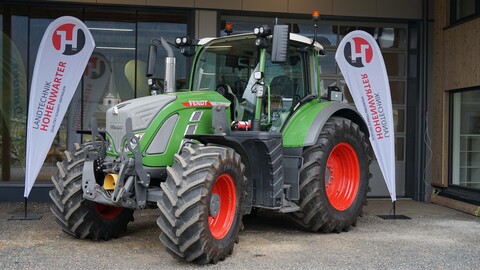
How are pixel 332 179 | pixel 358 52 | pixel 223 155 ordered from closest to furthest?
pixel 223 155 → pixel 332 179 → pixel 358 52

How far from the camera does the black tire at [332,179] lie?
6902 mm

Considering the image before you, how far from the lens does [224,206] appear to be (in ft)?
19.5

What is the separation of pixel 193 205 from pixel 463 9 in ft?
24.1

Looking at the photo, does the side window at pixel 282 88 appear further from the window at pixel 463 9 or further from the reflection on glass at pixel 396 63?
the reflection on glass at pixel 396 63

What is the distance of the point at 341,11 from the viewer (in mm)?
10922

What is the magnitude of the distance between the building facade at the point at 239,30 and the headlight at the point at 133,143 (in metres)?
4.03

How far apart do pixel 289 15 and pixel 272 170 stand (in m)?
5.20

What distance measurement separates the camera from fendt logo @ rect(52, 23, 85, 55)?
843 cm

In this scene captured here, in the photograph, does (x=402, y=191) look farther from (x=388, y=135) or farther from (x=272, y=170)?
(x=272, y=170)

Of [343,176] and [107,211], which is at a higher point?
[343,176]

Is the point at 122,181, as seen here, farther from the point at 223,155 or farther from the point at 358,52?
the point at 358,52

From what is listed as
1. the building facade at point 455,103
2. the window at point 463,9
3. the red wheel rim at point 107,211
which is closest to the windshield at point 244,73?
the red wheel rim at point 107,211

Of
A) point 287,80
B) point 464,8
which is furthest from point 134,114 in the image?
point 464,8

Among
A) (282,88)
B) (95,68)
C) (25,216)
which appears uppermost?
(95,68)
